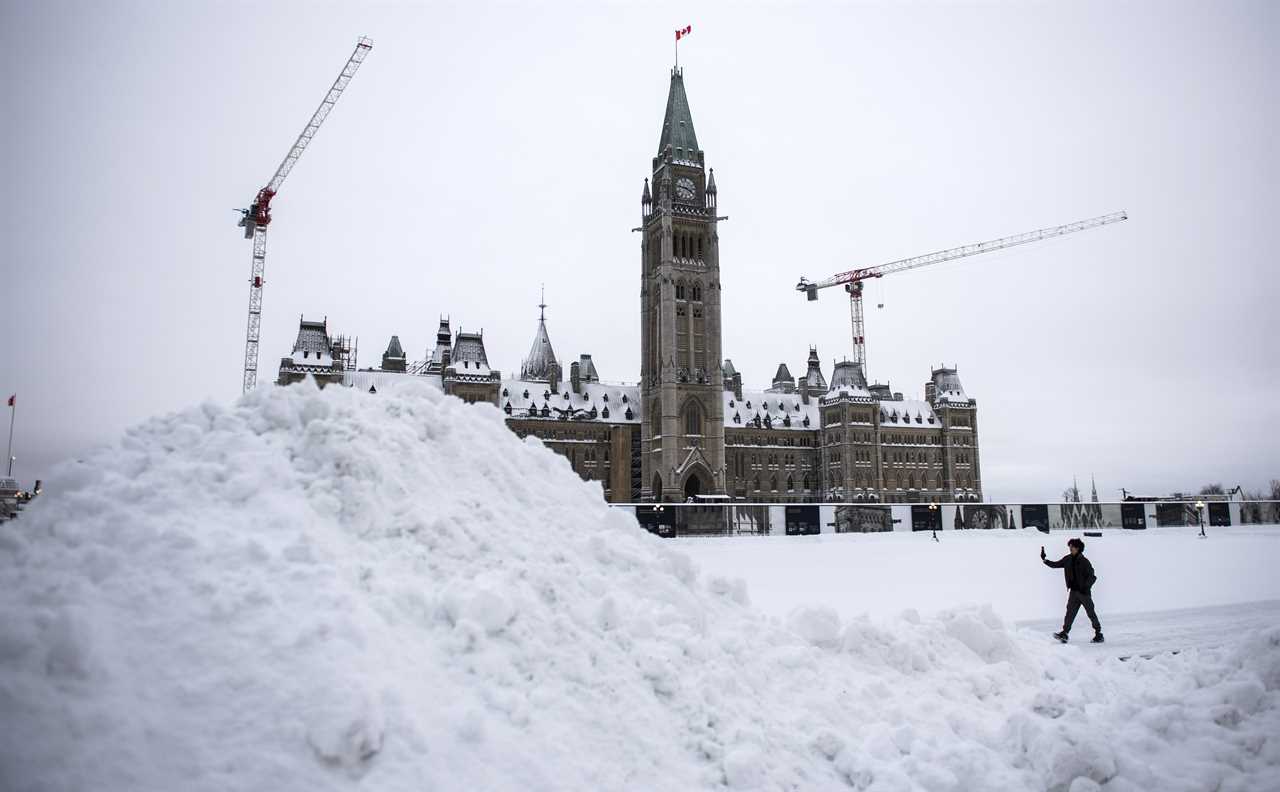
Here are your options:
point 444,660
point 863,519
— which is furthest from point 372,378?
point 444,660

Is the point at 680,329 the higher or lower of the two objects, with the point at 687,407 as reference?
higher

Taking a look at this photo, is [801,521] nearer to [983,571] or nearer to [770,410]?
[983,571]

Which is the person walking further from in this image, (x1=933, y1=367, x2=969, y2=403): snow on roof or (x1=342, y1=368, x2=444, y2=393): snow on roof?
(x1=933, y1=367, x2=969, y2=403): snow on roof

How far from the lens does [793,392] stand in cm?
11006

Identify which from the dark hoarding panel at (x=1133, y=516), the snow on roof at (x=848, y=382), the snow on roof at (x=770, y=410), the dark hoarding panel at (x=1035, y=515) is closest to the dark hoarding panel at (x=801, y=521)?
the dark hoarding panel at (x=1035, y=515)

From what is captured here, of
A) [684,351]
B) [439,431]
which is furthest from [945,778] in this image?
[684,351]

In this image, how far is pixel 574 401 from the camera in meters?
86.9

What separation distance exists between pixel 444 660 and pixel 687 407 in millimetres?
75972

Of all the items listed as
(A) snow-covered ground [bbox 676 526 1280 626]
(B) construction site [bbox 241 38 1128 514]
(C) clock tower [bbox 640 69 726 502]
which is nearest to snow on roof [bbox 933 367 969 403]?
(B) construction site [bbox 241 38 1128 514]

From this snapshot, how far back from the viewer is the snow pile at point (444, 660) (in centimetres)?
483

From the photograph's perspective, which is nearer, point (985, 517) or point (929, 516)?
point (929, 516)

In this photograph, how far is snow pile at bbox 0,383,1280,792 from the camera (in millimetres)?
4832

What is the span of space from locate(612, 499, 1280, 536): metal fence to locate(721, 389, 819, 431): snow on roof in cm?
5018

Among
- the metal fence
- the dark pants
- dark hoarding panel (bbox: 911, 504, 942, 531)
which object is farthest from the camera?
dark hoarding panel (bbox: 911, 504, 942, 531)
